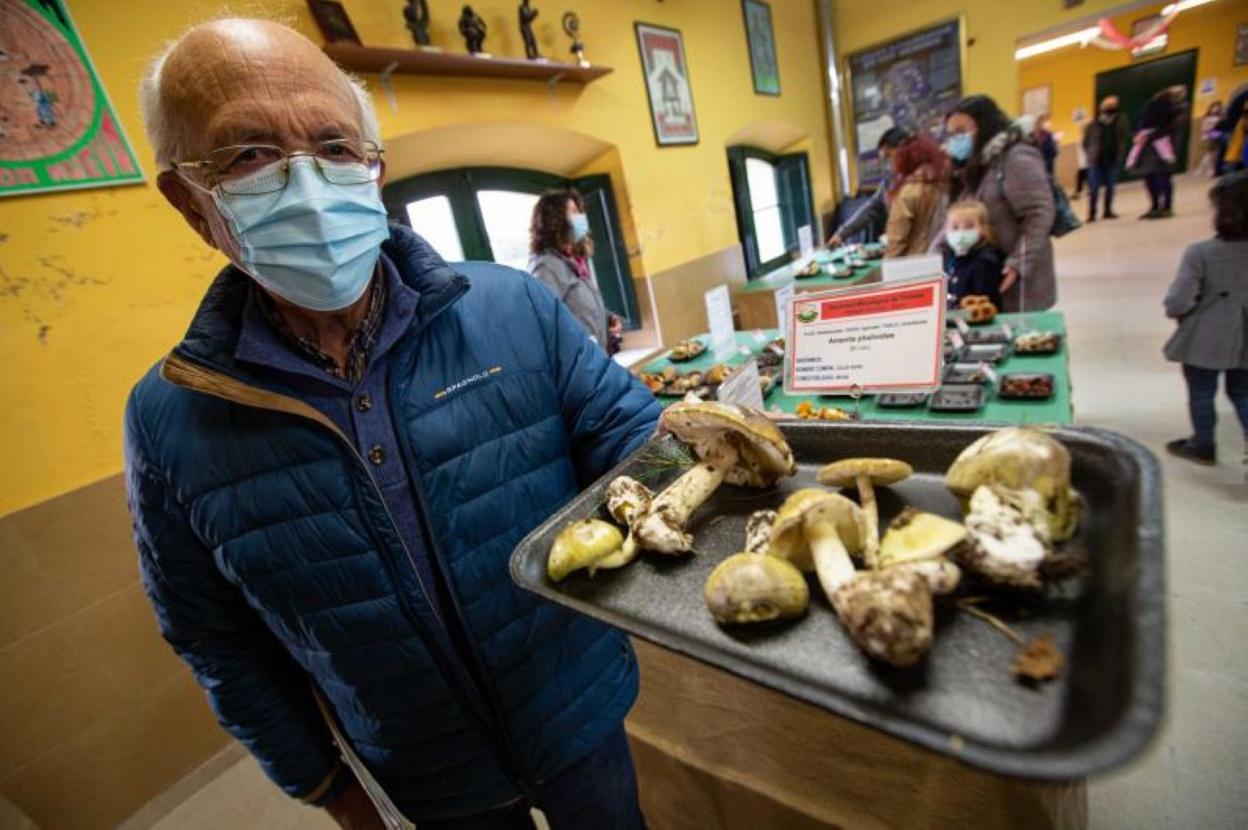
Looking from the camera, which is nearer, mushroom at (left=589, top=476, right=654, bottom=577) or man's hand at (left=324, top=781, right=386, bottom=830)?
mushroom at (left=589, top=476, right=654, bottom=577)

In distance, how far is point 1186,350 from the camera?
2.42 m

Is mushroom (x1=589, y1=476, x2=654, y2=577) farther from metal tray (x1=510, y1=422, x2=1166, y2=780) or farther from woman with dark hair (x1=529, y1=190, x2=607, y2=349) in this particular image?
woman with dark hair (x1=529, y1=190, x2=607, y2=349)

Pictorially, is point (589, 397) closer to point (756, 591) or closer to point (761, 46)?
point (756, 591)

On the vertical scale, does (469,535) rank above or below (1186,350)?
above

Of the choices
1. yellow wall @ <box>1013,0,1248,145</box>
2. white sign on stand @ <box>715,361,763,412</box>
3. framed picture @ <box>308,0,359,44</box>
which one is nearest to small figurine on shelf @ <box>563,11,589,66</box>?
framed picture @ <box>308,0,359,44</box>

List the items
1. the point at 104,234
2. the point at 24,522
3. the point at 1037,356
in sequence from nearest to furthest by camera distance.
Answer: the point at 24,522 → the point at 104,234 → the point at 1037,356

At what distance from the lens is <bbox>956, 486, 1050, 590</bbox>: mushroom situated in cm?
51

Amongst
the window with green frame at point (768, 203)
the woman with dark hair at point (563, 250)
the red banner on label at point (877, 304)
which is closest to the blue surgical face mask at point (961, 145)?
the woman with dark hair at point (563, 250)

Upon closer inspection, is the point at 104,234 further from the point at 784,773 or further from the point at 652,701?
the point at 784,773

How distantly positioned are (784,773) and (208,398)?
52.7 inches

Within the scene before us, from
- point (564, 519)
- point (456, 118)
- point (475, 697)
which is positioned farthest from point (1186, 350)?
point (456, 118)

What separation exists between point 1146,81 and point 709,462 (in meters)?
18.6

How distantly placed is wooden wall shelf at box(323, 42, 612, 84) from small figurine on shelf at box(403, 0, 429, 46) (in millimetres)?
130

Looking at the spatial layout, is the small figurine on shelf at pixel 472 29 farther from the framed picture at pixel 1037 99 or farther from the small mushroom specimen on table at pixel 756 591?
the framed picture at pixel 1037 99
